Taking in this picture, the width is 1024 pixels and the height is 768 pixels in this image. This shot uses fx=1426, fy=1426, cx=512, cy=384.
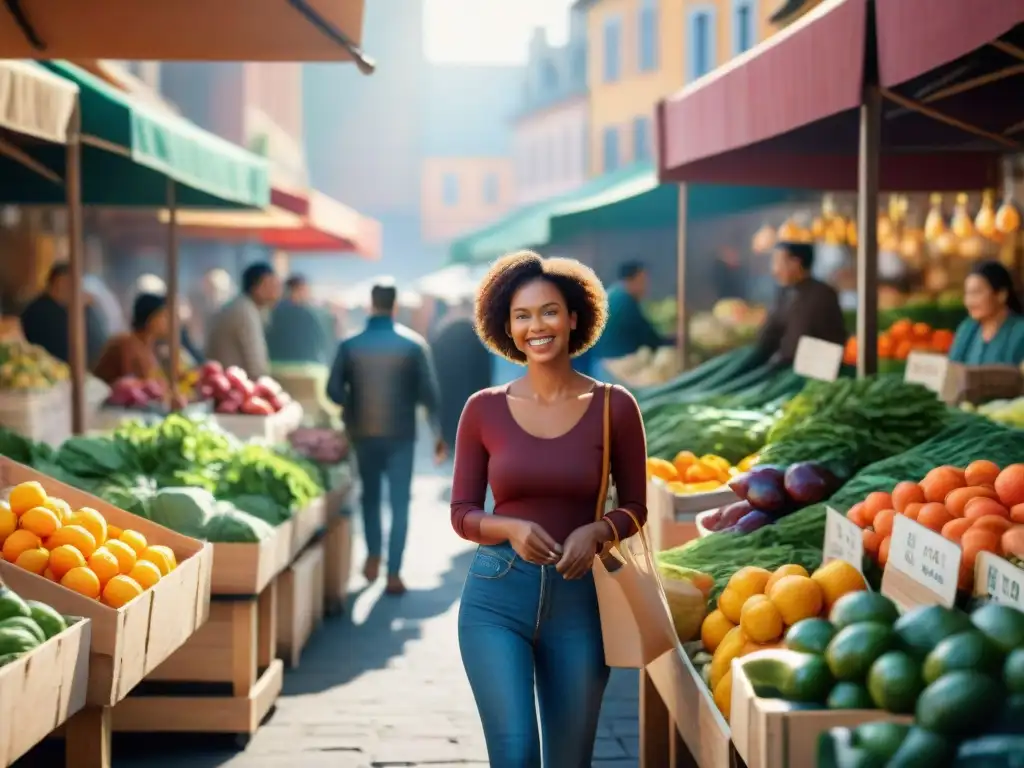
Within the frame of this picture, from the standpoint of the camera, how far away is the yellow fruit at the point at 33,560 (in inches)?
172

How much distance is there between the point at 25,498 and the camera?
15.3 feet

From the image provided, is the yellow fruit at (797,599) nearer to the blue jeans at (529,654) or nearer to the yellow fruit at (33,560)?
the blue jeans at (529,654)

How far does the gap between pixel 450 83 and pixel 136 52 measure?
6860 cm

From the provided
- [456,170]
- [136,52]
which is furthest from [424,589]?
[456,170]

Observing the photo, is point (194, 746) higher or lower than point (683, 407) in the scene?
lower

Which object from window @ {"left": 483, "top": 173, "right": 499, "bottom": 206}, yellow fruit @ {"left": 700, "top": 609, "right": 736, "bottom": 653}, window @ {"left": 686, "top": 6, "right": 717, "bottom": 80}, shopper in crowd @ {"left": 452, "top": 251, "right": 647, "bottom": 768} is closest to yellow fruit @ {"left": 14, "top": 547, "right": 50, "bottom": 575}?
shopper in crowd @ {"left": 452, "top": 251, "right": 647, "bottom": 768}

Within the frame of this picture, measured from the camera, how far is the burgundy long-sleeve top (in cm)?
361

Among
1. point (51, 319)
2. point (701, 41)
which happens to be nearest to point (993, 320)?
point (51, 319)

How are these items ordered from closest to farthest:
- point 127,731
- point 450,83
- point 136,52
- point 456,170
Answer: point 127,731, point 136,52, point 456,170, point 450,83

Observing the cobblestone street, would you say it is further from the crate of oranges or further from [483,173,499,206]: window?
[483,173,499,206]: window

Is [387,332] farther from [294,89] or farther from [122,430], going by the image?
[294,89]

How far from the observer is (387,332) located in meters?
8.78

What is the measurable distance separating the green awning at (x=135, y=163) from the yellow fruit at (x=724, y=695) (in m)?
4.72

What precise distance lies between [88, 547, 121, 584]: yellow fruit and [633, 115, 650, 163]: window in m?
34.3
